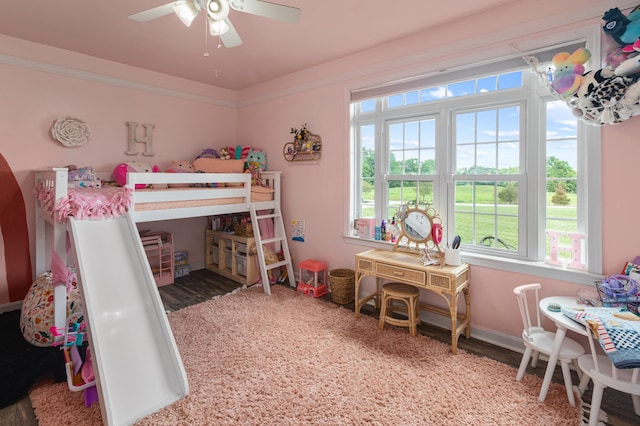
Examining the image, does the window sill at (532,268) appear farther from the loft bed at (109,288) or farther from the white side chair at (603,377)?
the loft bed at (109,288)

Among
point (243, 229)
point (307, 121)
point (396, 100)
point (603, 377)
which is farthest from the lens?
point (243, 229)

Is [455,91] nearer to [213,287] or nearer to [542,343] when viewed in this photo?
[542,343]

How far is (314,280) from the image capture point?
3.62 metres

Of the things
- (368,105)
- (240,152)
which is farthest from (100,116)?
(368,105)

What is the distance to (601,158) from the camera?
2.07 meters

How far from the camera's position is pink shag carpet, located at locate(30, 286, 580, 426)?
177 centimetres

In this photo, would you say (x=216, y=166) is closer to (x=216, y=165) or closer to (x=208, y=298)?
(x=216, y=165)

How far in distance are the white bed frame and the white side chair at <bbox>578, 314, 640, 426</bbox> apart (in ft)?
10.3

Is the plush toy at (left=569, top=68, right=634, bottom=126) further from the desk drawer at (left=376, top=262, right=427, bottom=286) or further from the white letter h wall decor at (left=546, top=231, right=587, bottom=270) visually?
the desk drawer at (left=376, top=262, right=427, bottom=286)

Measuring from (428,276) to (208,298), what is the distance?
241 cm

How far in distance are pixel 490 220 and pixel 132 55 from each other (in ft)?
13.2

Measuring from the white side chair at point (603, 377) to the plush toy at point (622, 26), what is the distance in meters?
1.66

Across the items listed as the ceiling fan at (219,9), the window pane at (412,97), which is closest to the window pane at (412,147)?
the window pane at (412,97)

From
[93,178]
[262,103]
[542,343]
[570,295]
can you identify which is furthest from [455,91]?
[93,178]
